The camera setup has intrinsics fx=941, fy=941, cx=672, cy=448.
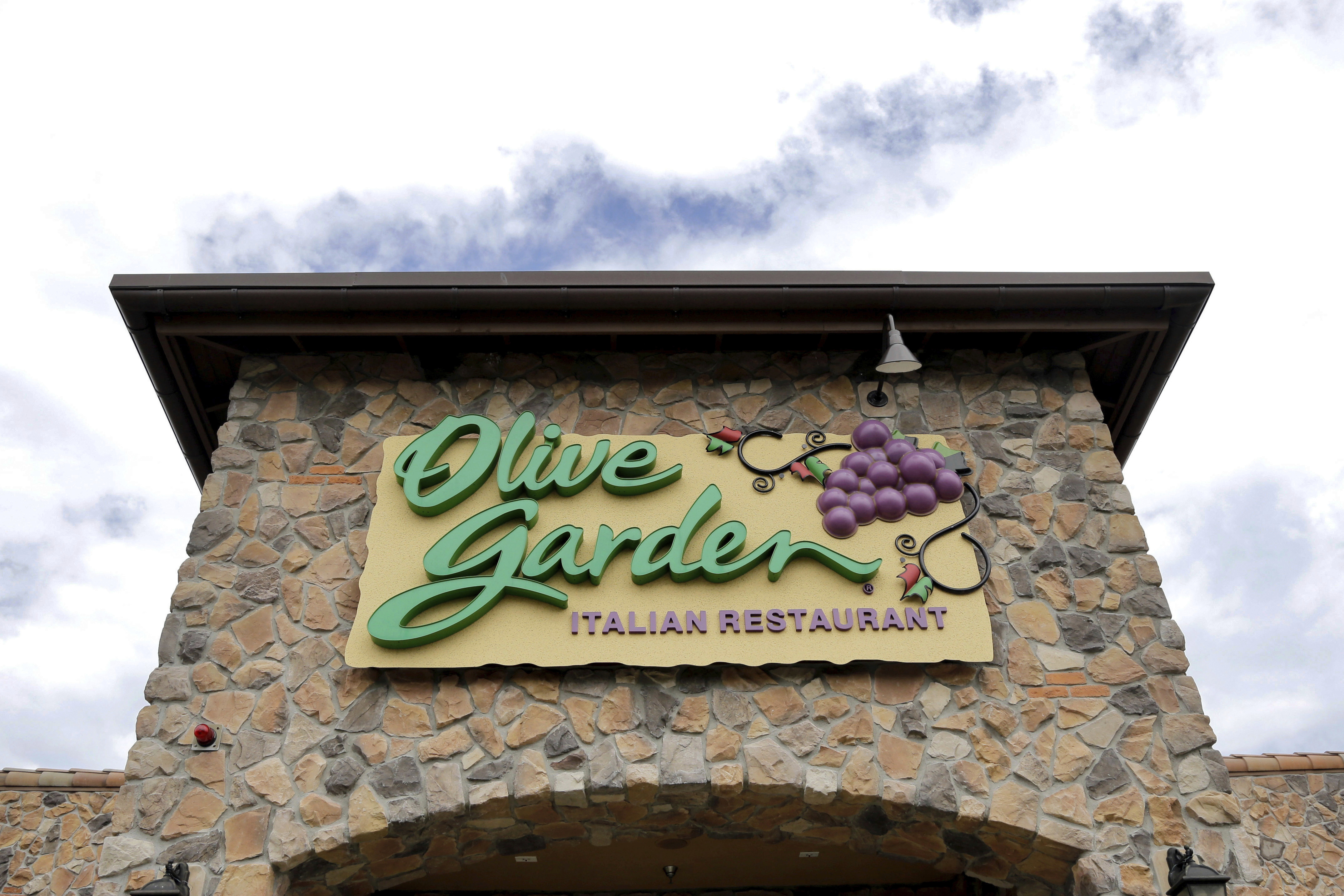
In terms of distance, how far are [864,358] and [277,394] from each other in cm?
470

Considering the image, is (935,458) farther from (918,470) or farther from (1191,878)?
(1191,878)

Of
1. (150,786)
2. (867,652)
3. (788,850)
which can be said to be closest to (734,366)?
(867,652)

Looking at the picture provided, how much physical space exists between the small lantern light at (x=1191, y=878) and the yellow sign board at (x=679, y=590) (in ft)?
5.09

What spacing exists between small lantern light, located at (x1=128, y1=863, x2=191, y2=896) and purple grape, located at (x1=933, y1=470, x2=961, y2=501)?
5.46 m

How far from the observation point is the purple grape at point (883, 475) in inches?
273

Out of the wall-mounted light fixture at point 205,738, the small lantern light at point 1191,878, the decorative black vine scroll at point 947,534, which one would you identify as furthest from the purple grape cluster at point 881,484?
the wall-mounted light fixture at point 205,738

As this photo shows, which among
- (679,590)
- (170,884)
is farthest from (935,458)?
(170,884)

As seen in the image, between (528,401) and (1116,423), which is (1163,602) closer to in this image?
(1116,423)

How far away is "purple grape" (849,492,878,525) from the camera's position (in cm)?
678

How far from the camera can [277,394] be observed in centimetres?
745

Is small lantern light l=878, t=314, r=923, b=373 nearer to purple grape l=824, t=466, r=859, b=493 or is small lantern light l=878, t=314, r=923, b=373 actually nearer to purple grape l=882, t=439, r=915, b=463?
purple grape l=882, t=439, r=915, b=463

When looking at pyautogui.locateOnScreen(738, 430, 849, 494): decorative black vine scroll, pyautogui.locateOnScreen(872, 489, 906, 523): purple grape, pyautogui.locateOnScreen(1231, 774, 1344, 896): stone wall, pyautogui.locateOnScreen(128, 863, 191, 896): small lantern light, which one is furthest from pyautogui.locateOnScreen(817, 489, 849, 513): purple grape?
pyautogui.locateOnScreen(1231, 774, 1344, 896): stone wall

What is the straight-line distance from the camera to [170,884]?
5.36 metres

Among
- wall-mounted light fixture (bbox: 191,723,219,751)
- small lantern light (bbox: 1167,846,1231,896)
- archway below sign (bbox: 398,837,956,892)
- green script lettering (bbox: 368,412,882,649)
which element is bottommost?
small lantern light (bbox: 1167,846,1231,896)
